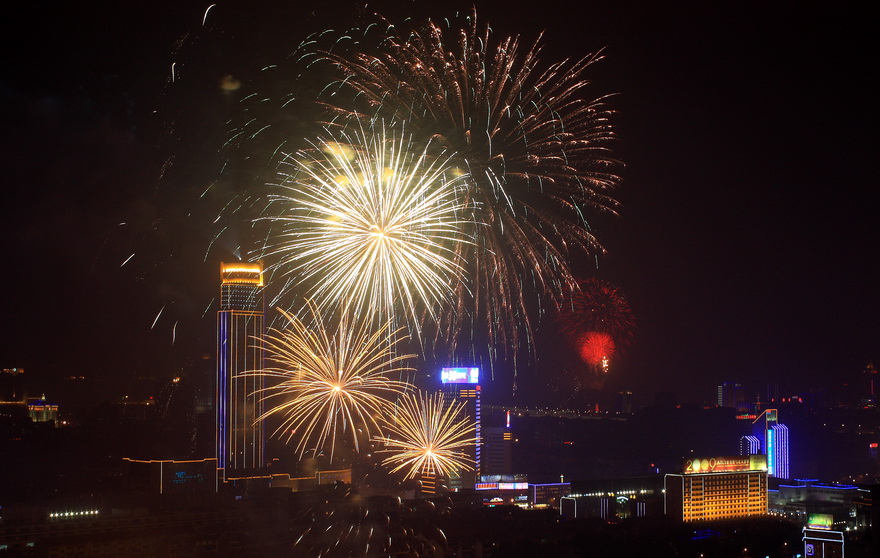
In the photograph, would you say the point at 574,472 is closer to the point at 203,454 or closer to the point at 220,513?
the point at 203,454

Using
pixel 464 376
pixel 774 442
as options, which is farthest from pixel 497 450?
pixel 774 442

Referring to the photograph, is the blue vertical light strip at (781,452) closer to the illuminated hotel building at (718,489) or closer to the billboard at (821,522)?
the illuminated hotel building at (718,489)

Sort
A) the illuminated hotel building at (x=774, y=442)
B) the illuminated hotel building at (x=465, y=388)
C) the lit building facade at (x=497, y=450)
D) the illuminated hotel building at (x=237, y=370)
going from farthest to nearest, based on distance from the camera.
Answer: the illuminated hotel building at (x=774, y=442) → the lit building facade at (x=497, y=450) → the illuminated hotel building at (x=465, y=388) → the illuminated hotel building at (x=237, y=370)

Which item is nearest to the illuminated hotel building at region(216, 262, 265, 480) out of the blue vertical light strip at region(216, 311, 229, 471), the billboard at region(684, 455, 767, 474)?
the blue vertical light strip at region(216, 311, 229, 471)

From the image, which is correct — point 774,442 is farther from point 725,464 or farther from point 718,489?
point 718,489

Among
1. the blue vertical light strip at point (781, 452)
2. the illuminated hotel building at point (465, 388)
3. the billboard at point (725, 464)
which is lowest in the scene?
the blue vertical light strip at point (781, 452)

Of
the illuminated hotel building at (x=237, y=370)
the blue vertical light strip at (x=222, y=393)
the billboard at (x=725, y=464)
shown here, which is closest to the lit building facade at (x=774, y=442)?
the billboard at (x=725, y=464)

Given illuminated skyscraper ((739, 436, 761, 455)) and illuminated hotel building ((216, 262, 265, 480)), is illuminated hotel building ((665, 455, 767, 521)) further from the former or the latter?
illuminated skyscraper ((739, 436, 761, 455))

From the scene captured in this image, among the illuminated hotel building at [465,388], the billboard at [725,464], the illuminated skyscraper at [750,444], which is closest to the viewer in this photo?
the billboard at [725,464]
